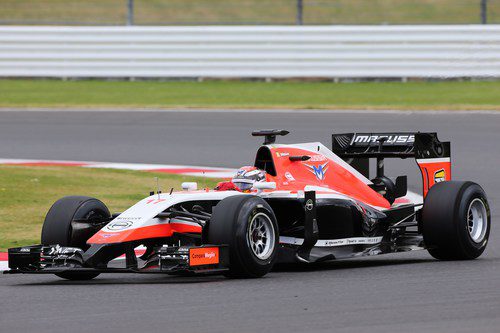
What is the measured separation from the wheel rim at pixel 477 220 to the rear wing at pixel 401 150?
67 cm

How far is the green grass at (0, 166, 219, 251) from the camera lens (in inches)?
480

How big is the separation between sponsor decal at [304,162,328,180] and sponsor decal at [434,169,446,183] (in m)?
1.24

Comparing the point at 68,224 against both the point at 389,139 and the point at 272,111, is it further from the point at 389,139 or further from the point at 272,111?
the point at 272,111

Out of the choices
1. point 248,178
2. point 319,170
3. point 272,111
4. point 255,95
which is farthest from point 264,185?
point 255,95

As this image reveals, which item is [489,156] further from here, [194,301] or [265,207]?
[194,301]

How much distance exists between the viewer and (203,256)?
858 cm

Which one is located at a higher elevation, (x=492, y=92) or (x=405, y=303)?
(x=492, y=92)

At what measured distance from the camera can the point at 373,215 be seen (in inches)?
397

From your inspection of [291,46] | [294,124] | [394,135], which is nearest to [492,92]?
[291,46]

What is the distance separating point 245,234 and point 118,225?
987 mm

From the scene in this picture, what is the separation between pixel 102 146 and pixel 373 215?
9.53 metres
